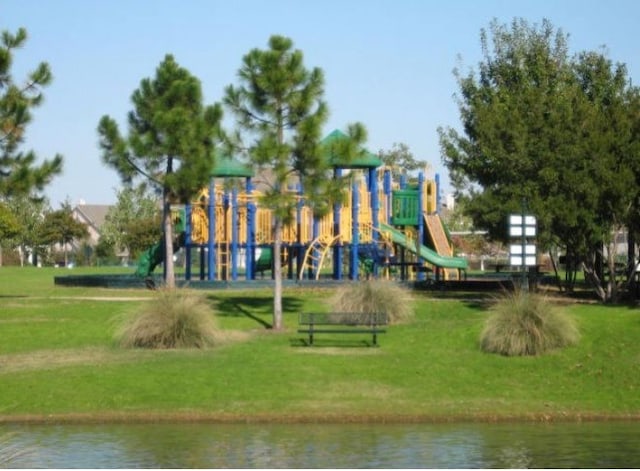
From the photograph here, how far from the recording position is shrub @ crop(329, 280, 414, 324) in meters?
29.6

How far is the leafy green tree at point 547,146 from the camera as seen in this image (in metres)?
32.9

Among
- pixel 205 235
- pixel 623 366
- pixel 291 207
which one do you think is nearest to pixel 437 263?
pixel 205 235

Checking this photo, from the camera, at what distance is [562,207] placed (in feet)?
107

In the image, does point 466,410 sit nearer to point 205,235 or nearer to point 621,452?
point 621,452

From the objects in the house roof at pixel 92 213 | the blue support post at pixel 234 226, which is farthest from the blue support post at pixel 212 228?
the house roof at pixel 92 213

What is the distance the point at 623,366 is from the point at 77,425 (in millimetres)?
10740

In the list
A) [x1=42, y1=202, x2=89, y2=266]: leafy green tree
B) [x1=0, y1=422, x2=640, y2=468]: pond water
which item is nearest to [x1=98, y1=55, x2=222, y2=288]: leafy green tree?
[x1=0, y1=422, x2=640, y2=468]: pond water

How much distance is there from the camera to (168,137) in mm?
36875

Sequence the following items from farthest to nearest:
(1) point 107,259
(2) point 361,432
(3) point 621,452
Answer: (1) point 107,259 < (2) point 361,432 < (3) point 621,452

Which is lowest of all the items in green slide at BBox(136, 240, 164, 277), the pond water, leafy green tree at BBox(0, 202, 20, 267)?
the pond water

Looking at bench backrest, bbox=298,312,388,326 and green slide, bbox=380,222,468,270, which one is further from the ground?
green slide, bbox=380,222,468,270

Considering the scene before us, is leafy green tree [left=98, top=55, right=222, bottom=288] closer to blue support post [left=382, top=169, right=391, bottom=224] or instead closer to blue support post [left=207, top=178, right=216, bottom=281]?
blue support post [left=207, top=178, right=216, bottom=281]

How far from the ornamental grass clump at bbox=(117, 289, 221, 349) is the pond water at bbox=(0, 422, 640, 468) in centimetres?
568

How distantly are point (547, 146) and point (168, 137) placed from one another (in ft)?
36.7
